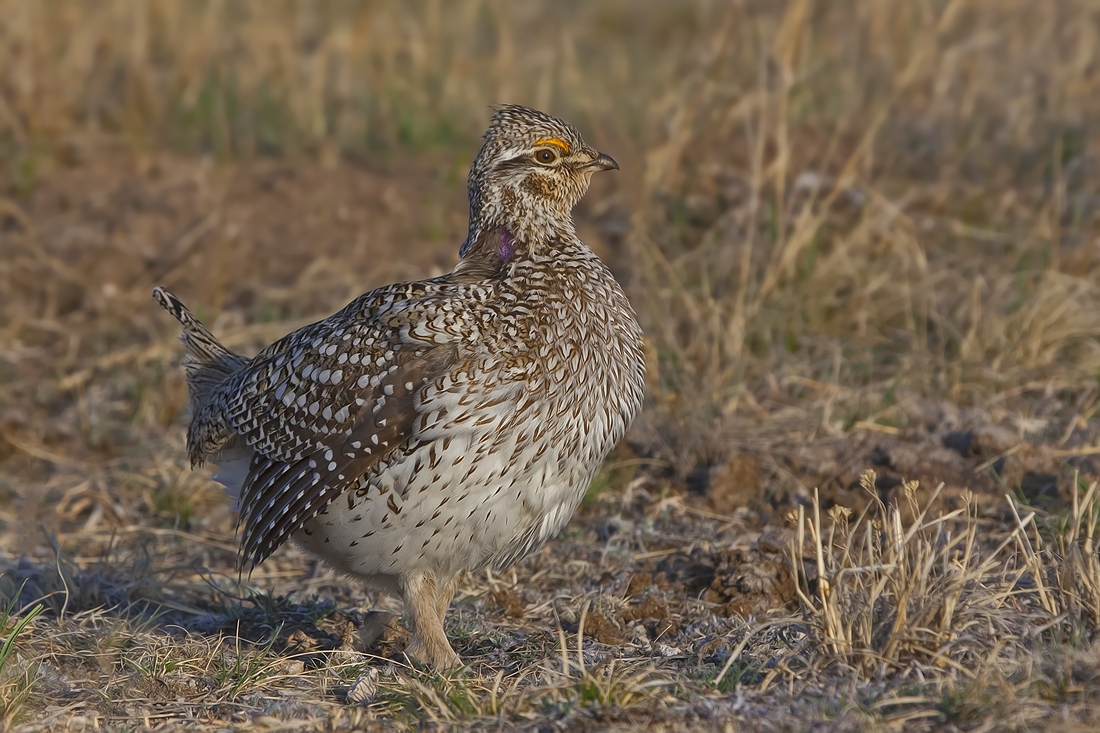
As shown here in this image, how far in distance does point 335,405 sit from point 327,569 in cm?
131

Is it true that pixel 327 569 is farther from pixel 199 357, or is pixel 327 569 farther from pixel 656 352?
pixel 656 352

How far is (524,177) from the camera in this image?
474cm

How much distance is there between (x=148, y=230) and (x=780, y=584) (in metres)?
5.12

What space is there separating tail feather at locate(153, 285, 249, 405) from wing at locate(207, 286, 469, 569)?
678mm

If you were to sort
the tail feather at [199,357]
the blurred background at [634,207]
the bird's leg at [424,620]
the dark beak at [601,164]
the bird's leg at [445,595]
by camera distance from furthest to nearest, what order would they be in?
1. the blurred background at [634,207]
2. the tail feather at [199,357]
3. the dark beak at [601,164]
4. the bird's leg at [445,595]
5. the bird's leg at [424,620]

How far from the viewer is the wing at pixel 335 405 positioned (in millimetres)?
4215

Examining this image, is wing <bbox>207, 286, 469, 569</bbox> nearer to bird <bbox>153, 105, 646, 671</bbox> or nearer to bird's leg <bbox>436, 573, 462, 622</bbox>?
bird <bbox>153, 105, 646, 671</bbox>

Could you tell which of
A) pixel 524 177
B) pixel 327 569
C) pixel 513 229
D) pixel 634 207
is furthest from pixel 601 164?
pixel 634 207

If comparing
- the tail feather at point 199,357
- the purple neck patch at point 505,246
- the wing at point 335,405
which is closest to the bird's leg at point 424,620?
the wing at point 335,405

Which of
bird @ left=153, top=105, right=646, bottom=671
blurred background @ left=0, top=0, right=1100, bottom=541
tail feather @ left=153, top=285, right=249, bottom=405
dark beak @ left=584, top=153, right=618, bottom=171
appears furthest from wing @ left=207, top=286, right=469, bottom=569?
blurred background @ left=0, top=0, right=1100, bottom=541

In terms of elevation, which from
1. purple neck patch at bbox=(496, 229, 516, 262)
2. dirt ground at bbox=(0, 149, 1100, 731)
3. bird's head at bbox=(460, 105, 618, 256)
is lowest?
dirt ground at bbox=(0, 149, 1100, 731)

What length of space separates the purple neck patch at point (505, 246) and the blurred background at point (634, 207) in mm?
1512

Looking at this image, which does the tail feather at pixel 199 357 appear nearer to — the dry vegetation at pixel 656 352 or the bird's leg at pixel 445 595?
the dry vegetation at pixel 656 352

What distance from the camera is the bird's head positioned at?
4.73 m
